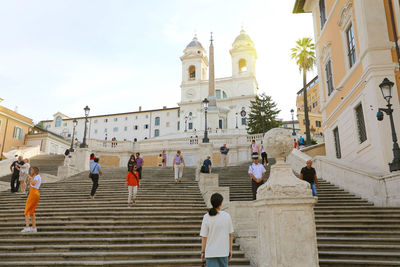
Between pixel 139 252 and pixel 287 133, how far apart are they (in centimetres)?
422

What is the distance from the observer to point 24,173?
45.2ft

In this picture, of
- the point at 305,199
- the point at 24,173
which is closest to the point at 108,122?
the point at 24,173

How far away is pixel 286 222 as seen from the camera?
4.43 meters

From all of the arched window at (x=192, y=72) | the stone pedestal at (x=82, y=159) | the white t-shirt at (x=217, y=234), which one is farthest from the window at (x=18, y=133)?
the arched window at (x=192, y=72)

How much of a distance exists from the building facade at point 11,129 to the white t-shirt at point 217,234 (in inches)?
1594

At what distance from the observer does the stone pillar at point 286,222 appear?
432 centimetres

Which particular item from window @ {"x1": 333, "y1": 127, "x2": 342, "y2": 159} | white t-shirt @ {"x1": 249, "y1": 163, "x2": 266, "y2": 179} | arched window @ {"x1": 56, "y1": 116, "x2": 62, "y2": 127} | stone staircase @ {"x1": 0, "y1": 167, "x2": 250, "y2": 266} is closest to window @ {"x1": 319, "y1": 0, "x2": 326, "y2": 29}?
window @ {"x1": 333, "y1": 127, "x2": 342, "y2": 159}

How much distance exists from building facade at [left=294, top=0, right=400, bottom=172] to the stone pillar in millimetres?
9019

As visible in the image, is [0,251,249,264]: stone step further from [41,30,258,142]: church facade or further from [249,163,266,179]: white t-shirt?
[41,30,258,142]: church facade

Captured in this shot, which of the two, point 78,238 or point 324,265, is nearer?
point 324,265

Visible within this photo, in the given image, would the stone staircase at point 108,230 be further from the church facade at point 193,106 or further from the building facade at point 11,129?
the church facade at point 193,106

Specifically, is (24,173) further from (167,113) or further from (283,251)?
(167,113)

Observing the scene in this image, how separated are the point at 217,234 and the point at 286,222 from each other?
1082 mm

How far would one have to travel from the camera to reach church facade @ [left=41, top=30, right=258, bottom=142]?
72981 millimetres
